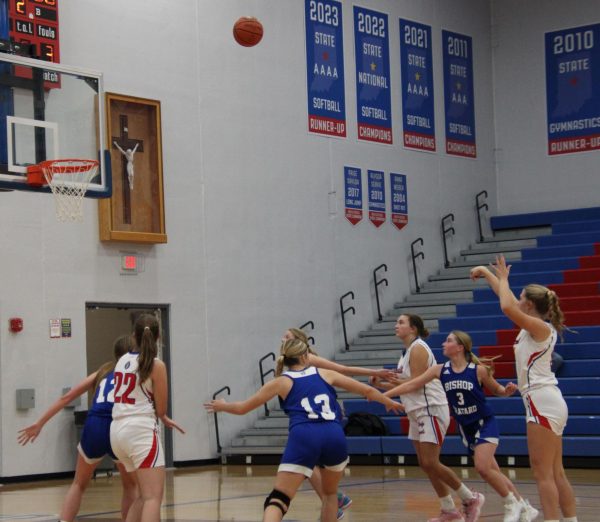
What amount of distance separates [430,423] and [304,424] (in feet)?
8.87

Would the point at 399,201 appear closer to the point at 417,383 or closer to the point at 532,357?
the point at 417,383

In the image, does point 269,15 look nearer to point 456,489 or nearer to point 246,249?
point 246,249

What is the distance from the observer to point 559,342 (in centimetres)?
1648

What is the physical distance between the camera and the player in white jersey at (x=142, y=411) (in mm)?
7211

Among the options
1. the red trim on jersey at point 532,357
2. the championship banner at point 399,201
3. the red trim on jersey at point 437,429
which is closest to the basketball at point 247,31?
the championship banner at point 399,201

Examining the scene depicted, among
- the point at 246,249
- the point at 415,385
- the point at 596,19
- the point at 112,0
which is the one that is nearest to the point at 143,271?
the point at 246,249

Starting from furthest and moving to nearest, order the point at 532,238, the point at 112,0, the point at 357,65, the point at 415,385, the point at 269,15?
the point at 532,238 → the point at 357,65 → the point at 269,15 → the point at 112,0 → the point at 415,385

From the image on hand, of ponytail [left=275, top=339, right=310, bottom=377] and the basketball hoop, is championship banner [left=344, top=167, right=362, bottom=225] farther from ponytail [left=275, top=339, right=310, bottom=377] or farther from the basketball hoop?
ponytail [left=275, top=339, right=310, bottom=377]

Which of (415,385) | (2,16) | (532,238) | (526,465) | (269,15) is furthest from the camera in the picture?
(532,238)

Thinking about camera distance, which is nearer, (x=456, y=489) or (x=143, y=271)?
(x=456, y=489)

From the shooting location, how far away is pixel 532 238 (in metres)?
21.5

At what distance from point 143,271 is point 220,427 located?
9.28 ft

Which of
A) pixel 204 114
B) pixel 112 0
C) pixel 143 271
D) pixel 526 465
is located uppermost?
pixel 112 0

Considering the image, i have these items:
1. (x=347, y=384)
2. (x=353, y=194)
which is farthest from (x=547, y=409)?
(x=353, y=194)
